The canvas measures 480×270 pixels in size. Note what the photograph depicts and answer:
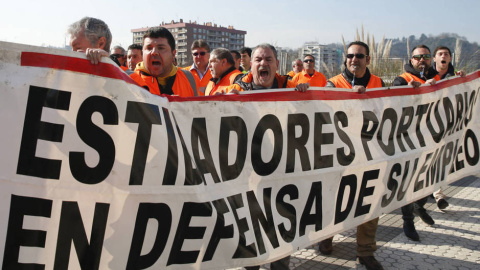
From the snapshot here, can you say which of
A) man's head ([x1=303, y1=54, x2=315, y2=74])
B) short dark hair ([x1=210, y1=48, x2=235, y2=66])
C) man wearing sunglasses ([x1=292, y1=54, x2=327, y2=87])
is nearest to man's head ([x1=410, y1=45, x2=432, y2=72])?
short dark hair ([x1=210, y1=48, x2=235, y2=66])

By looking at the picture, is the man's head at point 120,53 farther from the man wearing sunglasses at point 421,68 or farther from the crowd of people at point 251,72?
the man wearing sunglasses at point 421,68

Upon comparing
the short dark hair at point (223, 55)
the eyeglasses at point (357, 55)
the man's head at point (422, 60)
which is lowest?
the short dark hair at point (223, 55)

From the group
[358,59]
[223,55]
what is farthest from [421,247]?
[223,55]

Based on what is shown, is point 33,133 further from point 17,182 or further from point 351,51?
point 351,51

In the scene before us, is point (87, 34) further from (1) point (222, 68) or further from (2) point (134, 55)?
(2) point (134, 55)

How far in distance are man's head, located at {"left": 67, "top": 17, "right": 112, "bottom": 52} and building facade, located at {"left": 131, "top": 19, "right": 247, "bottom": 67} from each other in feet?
340

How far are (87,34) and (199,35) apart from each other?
12416 centimetres

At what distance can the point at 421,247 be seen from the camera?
177 inches

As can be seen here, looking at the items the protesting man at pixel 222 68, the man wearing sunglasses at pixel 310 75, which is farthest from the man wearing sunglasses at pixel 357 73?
the man wearing sunglasses at pixel 310 75

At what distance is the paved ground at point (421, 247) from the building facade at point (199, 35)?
102 meters

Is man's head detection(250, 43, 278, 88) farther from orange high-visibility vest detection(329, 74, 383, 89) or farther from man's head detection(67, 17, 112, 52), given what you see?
man's head detection(67, 17, 112, 52)

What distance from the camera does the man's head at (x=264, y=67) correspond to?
144 inches

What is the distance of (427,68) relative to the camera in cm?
524

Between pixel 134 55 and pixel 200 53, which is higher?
pixel 200 53
